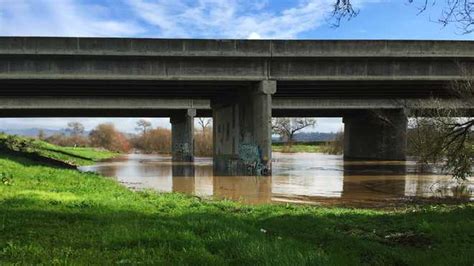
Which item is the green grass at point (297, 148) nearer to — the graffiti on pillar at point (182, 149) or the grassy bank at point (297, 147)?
the grassy bank at point (297, 147)

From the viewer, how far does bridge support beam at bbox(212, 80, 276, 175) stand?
3122cm

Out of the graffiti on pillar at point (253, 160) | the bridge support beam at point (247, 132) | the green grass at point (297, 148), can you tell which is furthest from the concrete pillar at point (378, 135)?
the green grass at point (297, 148)

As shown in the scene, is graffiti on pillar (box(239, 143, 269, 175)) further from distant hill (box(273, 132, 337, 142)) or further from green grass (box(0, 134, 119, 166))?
distant hill (box(273, 132, 337, 142))

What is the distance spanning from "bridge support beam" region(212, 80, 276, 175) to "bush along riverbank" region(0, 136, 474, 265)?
18.6 m

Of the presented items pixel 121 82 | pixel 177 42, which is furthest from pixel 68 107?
pixel 177 42

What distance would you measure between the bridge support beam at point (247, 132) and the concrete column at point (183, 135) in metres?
14.2

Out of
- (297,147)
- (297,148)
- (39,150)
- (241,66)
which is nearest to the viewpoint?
(241,66)

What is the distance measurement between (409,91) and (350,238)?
116 feet

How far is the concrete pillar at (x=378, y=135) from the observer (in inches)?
2079

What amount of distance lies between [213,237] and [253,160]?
24.1 metres

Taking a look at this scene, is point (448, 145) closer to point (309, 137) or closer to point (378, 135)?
point (378, 135)

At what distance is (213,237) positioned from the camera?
7.78 metres

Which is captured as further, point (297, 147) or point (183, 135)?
point (297, 147)


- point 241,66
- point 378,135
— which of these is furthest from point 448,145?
point 378,135
